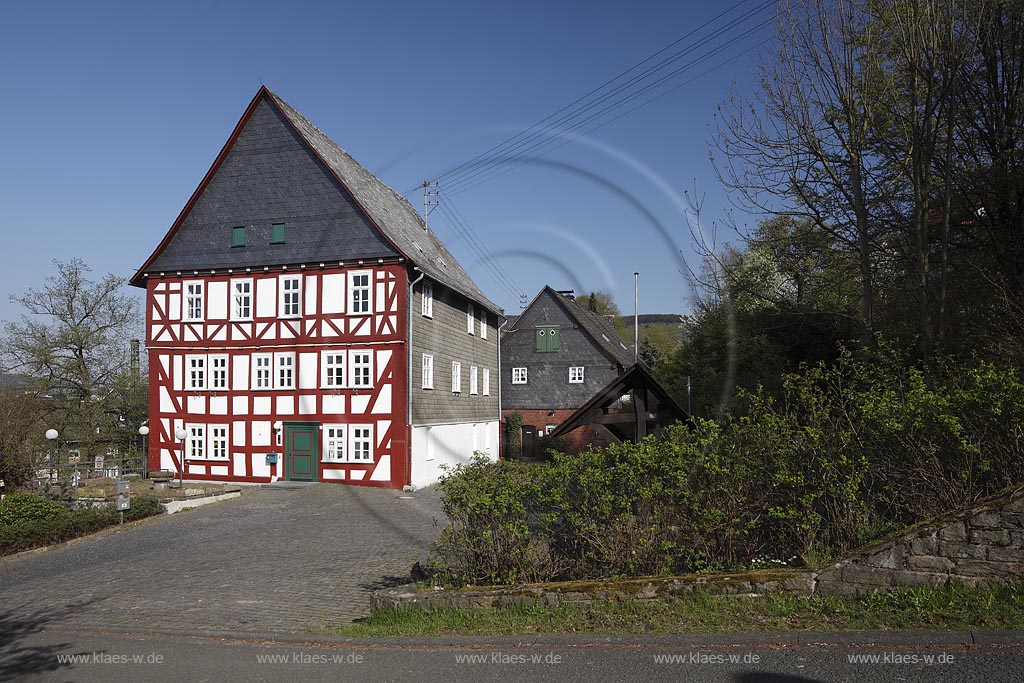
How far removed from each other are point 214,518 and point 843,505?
55.0 feet

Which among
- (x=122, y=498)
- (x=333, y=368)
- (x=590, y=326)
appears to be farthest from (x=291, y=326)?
(x=590, y=326)

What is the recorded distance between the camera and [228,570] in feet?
44.7

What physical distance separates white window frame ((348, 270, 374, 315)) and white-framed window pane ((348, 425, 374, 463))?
13.4ft

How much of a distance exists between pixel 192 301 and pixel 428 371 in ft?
31.1

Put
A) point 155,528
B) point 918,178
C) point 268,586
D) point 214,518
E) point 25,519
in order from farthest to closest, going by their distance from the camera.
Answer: point 214,518 → point 155,528 → point 25,519 → point 918,178 → point 268,586

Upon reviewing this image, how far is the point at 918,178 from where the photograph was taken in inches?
528

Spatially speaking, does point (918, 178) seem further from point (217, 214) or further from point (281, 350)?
point (217, 214)

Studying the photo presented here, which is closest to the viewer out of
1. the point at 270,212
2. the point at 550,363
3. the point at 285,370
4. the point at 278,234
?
the point at 285,370

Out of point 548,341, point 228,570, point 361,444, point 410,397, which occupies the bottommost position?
point 228,570

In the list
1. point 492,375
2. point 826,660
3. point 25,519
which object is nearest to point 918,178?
point 826,660

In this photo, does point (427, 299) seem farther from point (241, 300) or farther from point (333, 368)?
point (241, 300)

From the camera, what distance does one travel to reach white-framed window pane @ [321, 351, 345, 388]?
27562mm

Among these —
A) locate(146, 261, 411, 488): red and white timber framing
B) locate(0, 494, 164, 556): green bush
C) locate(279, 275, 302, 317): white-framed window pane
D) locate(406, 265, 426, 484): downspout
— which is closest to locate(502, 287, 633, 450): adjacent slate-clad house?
locate(406, 265, 426, 484): downspout

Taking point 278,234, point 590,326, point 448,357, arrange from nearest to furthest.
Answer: point 278,234, point 448,357, point 590,326
